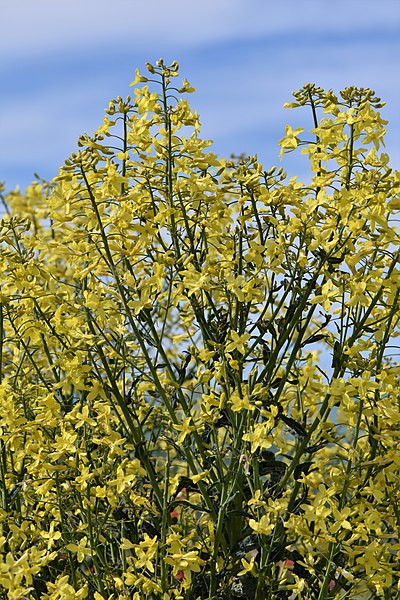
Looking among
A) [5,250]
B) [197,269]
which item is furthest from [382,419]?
[5,250]

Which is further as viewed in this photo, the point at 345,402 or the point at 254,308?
the point at 254,308

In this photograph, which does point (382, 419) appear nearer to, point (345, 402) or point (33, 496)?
point (345, 402)

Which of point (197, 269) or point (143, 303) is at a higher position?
point (197, 269)

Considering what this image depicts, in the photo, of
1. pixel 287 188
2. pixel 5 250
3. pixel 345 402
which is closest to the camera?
pixel 345 402

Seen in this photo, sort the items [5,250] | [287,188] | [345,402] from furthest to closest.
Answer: [5,250] < [287,188] < [345,402]

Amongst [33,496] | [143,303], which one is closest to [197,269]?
[143,303]

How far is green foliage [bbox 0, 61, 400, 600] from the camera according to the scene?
281 centimetres

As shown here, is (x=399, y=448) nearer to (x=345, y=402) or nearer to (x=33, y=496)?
(x=345, y=402)

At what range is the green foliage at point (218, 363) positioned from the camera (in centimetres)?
281

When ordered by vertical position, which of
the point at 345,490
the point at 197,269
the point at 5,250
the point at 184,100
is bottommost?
the point at 345,490

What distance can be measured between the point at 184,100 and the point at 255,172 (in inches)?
14.6

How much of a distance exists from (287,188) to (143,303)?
0.64 meters

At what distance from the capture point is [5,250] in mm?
3227

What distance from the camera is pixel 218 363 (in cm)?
283
